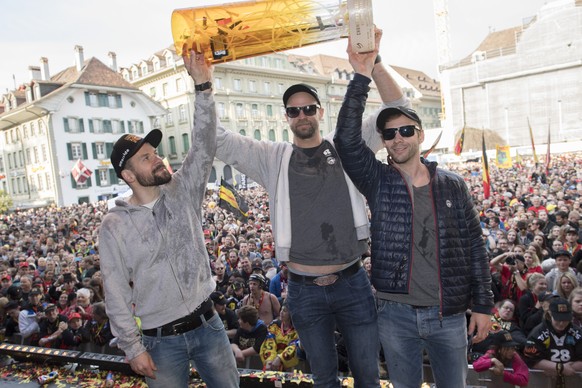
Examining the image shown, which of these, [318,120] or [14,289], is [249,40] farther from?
[14,289]

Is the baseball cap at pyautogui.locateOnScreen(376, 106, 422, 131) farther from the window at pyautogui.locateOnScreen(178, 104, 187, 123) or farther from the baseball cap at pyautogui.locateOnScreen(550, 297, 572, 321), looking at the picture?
the window at pyautogui.locateOnScreen(178, 104, 187, 123)

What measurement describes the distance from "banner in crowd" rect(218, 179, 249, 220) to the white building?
96.2ft

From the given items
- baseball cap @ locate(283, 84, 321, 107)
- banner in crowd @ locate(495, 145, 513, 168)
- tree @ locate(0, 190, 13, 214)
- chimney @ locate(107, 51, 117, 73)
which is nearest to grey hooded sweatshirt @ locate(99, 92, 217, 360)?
baseball cap @ locate(283, 84, 321, 107)

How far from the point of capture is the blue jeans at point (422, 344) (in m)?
2.70

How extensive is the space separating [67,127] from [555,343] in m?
43.0

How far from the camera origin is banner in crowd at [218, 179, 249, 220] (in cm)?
1345

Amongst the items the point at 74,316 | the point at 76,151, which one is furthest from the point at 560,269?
the point at 76,151

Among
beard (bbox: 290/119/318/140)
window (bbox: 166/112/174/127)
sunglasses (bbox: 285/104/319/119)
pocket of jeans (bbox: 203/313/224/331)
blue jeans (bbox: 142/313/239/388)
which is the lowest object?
blue jeans (bbox: 142/313/239/388)

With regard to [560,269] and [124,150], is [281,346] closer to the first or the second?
[124,150]

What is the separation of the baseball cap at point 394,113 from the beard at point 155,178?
4.51ft

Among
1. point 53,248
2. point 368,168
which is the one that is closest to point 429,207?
point 368,168

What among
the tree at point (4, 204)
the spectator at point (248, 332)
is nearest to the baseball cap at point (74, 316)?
the spectator at point (248, 332)

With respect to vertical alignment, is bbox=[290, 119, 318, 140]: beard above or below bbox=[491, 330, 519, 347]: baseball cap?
above

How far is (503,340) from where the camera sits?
191 inches
